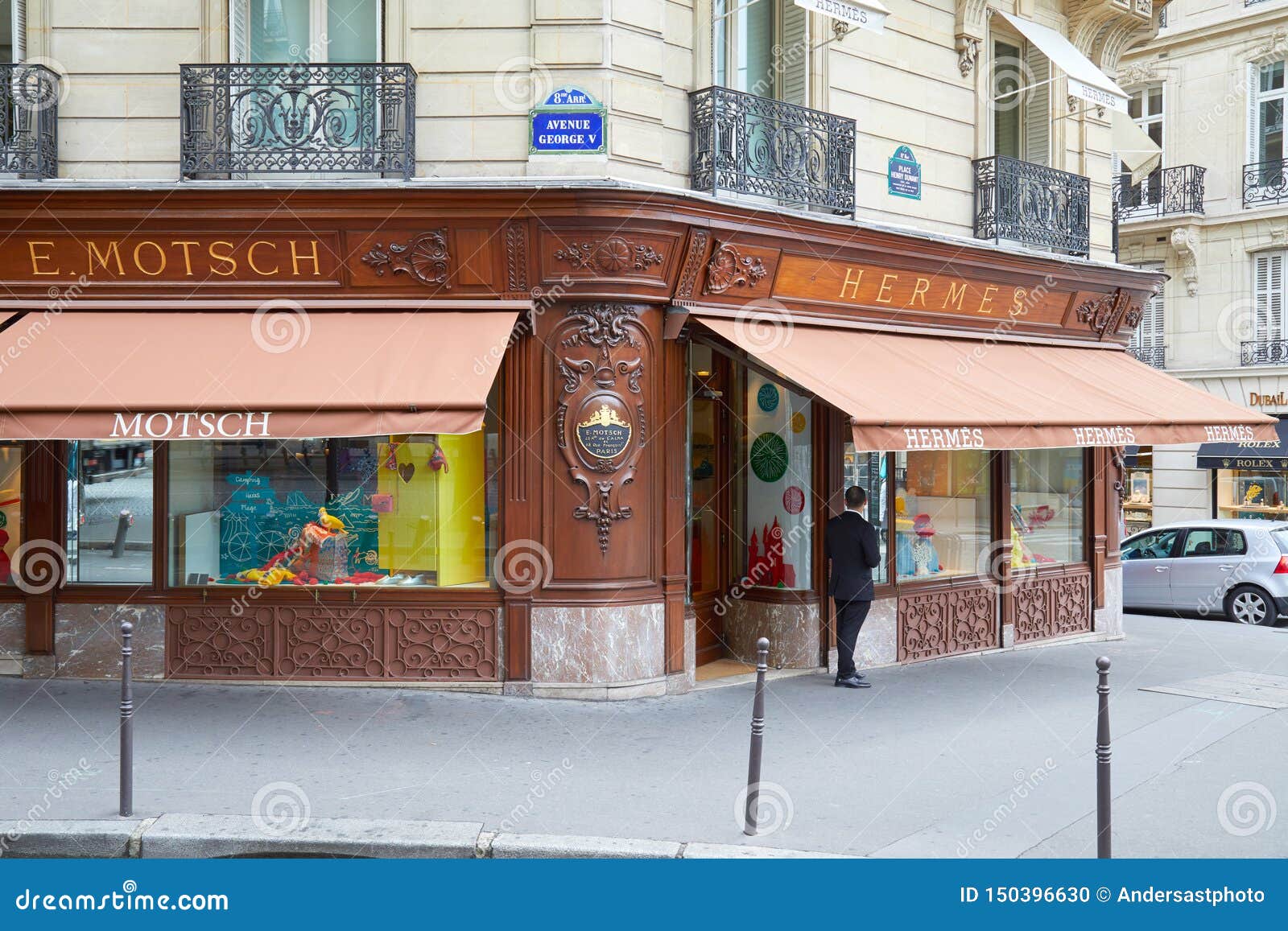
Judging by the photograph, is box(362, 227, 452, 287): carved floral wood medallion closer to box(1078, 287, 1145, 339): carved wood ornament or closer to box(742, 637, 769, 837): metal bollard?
box(742, 637, 769, 837): metal bollard

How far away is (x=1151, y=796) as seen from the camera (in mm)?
7270

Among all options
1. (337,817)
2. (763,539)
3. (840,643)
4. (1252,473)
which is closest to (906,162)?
(763,539)

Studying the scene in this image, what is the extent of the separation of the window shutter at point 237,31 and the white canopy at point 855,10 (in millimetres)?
4642

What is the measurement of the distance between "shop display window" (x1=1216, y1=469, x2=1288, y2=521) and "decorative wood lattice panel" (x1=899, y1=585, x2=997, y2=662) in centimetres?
1550

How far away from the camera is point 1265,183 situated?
25016 millimetres

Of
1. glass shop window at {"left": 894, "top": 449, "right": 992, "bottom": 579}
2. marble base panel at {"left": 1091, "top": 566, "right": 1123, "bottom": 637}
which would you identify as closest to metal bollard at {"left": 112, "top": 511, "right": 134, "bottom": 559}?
glass shop window at {"left": 894, "top": 449, "right": 992, "bottom": 579}

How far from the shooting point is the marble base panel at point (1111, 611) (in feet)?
46.8

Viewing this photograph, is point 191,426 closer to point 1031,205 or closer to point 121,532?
point 121,532

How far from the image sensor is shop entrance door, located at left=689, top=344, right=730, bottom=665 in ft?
38.4

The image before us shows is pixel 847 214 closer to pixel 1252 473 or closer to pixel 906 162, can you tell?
pixel 906 162

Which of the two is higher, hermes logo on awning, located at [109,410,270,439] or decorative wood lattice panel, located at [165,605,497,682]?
hermes logo on awning, located at [109,410,270,439]

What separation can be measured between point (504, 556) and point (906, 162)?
18.9 ft

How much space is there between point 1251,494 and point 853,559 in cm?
1875

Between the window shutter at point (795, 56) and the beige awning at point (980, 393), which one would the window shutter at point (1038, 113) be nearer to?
the beige awning at point (980, 393)
